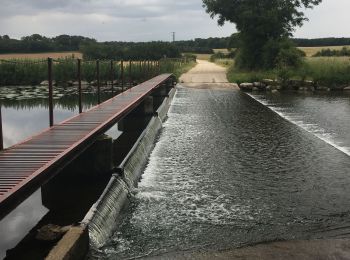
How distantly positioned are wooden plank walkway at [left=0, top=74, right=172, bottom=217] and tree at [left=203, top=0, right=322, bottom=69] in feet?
106

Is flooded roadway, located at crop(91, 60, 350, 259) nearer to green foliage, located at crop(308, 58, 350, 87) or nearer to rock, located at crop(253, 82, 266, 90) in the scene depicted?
rock, located at crop(253, 82, 266, 90)

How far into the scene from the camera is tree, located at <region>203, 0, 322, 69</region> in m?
42.4

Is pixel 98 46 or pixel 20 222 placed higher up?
pixel 98 46

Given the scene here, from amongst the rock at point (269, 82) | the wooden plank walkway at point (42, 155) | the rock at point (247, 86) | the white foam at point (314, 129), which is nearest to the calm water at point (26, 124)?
the wooden plank walkway at point (42, 155)

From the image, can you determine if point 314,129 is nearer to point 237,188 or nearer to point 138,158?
point 138,158

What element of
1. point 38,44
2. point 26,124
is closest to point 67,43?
point 38,44

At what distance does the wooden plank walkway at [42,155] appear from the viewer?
19.4 ft

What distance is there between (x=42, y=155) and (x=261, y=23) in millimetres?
38739

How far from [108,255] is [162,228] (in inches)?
49.6

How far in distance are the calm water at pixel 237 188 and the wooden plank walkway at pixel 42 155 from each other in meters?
1.46

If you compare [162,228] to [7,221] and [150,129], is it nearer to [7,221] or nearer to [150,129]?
[7,221]

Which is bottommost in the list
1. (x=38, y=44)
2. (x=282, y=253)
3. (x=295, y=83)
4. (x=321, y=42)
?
(x=282, y=253)

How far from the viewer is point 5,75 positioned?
144 feet

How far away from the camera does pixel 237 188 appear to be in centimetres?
998
